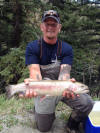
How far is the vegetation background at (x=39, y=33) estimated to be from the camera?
17.4 feet

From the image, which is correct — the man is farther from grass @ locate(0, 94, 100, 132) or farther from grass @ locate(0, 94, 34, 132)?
grass @ locate(0, 94, 34, 132)

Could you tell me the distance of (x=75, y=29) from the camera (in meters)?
5.25

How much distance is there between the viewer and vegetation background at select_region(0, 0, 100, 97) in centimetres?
530

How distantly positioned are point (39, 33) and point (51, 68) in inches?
101

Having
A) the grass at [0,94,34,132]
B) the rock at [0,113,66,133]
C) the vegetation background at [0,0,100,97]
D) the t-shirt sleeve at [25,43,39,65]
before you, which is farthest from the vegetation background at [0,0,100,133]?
the t-shirt sleeve at [25,43,39,65]

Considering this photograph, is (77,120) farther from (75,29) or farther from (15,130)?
(75,29)

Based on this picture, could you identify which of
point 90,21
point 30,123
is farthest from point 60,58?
point 90,21

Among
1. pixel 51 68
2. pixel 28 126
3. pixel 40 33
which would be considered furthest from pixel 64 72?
pixel 40 33

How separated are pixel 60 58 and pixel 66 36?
1.97 meters

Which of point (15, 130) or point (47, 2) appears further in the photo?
point (47, 2)

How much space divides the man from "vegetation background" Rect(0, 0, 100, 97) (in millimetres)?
1933

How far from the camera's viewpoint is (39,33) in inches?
224

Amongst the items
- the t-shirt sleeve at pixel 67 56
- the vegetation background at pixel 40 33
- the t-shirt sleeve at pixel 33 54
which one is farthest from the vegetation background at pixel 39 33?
the t-shirt sleeve at pixel 33 54

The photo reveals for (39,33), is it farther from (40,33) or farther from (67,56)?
(67,56)
